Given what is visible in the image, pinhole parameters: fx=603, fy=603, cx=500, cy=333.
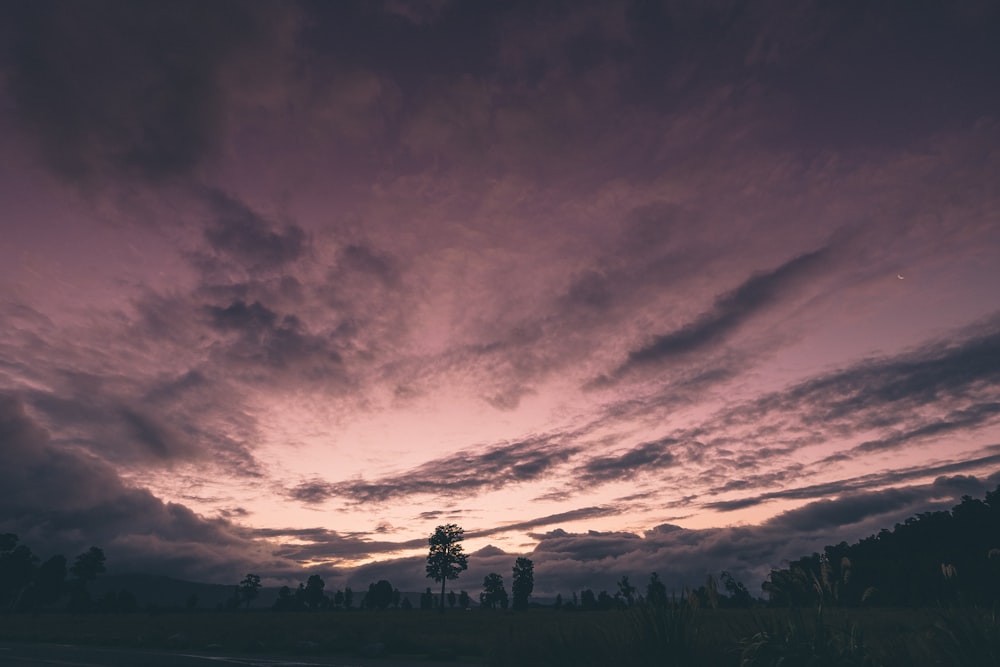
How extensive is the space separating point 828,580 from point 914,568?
88794 millimetres

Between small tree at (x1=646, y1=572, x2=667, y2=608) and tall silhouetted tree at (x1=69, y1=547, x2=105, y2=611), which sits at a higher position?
tall silhouetted tree at (x1=69, y1=547, x2=105, y2=611)

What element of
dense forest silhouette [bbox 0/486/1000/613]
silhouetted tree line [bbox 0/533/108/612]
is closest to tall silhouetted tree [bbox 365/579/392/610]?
dense forest silhouette [bbox 0/486/1000/613]

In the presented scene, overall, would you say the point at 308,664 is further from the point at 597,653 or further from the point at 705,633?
the point at 705,633

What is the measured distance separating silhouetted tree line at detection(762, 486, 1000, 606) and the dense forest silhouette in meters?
0.02

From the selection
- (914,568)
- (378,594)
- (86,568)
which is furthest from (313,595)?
(914,568)

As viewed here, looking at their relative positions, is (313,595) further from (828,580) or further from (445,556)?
(828,580)

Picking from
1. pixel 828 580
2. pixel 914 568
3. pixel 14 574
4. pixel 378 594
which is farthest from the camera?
pixel 378 594

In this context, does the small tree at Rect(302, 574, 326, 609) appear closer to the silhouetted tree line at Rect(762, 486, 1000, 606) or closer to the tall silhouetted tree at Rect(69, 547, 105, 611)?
the tall silhouetted tree at Rect(69, 547, 105, 611)

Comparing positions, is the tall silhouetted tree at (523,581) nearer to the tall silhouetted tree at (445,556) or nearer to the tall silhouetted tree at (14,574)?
the tall silhouetted tree at (445,556)

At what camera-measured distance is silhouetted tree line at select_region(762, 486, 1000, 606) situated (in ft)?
32.6

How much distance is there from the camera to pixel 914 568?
7900cm

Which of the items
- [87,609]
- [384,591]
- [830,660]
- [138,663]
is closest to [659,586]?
[830,660]

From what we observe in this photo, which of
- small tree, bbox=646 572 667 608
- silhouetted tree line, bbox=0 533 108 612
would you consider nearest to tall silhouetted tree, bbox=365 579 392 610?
silhouetted tree line, bbox=0 533 108 612

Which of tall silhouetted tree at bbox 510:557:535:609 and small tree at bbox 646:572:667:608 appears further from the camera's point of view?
tall silhouetted tree at bbox 510:557:535:609
